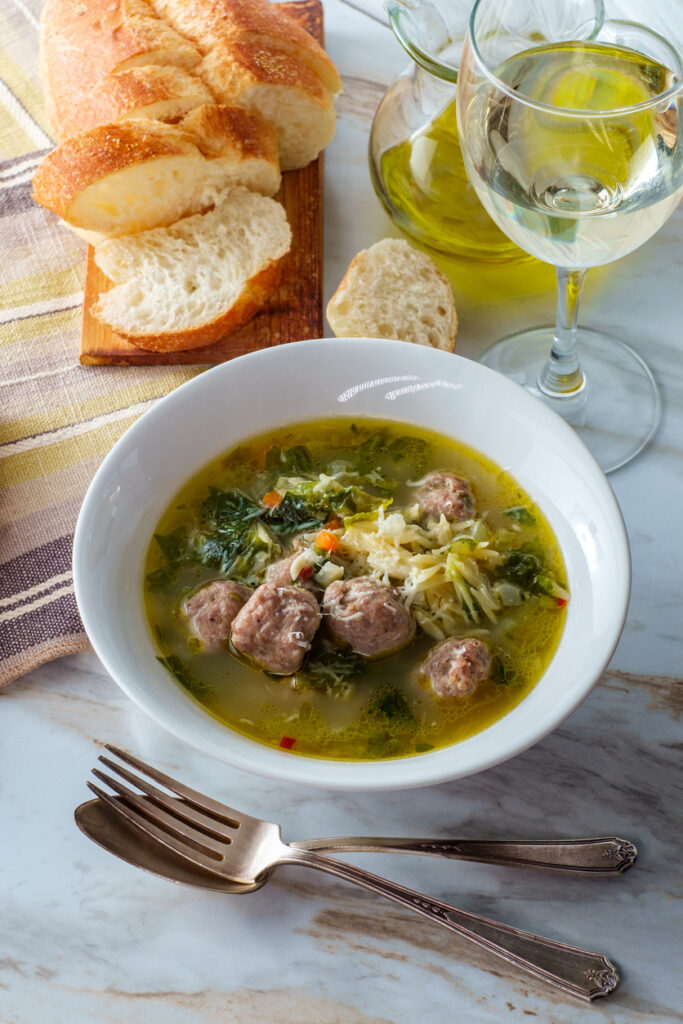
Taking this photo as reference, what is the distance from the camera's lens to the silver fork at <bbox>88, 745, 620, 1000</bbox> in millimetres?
1743

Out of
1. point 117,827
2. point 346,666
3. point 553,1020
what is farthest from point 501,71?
point 553,1020

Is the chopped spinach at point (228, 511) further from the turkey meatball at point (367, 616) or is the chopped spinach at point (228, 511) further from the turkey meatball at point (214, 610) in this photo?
the turkey meatball at point (367, 616)

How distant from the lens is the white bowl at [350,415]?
5.51 ft

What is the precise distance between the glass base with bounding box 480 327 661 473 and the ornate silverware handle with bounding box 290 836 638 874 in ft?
3.14

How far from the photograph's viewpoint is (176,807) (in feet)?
6.20

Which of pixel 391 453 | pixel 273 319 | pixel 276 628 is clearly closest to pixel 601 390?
pixel 391 453

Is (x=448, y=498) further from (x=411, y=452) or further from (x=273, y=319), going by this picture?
(x=273, y=319)

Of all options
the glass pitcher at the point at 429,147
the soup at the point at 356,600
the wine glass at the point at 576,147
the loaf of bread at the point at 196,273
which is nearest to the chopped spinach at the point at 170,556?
the soup at the point at 356,600

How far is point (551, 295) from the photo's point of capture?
2.80m

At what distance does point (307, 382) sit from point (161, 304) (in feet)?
2.46

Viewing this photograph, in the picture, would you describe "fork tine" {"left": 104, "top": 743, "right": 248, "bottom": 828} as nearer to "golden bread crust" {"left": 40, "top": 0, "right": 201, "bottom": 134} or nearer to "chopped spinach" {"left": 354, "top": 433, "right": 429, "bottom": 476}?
"chopped spinach" {"left": 354, "top": 433, "right": 429, "bottom": 476}

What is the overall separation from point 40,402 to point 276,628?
121 centimetres

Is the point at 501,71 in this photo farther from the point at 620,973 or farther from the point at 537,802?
the point at 620,973

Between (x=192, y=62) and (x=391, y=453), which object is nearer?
(x=391, y=453)
